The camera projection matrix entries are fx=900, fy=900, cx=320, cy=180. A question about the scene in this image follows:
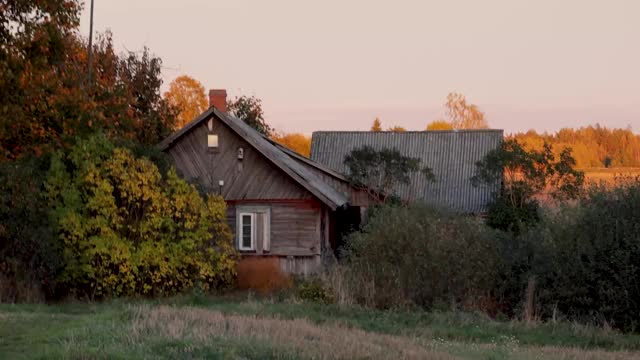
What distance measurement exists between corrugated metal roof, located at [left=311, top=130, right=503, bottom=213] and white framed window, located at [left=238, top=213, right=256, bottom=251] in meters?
13.0

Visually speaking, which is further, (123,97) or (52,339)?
(123,97)

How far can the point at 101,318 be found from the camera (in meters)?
15.5

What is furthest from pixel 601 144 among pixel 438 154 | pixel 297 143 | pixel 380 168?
pixel 380 168

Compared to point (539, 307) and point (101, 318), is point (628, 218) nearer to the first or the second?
point (539, 307)

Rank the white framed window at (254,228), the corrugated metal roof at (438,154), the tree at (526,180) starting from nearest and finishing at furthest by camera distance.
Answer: the white framed window at (254,228)
the tree at (526,180)
the corrugated metal roof at (438,154)

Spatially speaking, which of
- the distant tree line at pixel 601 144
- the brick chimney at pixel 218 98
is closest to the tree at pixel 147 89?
the brick chimney at pixel 218 98

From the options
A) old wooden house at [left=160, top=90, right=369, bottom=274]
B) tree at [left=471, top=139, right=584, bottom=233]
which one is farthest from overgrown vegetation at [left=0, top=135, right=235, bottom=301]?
tree at [left=471, top=139, right=584, bottom=233]

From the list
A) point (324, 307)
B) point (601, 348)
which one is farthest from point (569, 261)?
point (324, 307)

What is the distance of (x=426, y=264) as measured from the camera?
74.4ft

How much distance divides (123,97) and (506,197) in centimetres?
1809

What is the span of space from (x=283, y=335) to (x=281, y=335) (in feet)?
0.10

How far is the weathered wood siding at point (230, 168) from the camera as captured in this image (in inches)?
1254

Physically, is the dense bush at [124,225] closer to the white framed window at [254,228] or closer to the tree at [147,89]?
the white framed window at [254,228]

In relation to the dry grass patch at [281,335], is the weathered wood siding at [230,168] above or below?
above
